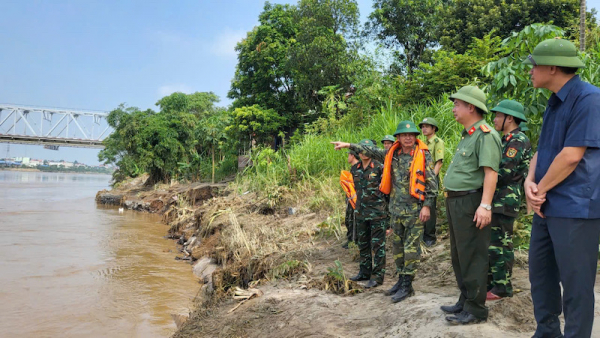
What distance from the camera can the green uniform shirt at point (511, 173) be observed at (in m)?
3.61

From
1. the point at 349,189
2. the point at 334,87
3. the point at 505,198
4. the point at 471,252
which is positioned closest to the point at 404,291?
the point at 471,252

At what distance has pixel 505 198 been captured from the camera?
361 cm

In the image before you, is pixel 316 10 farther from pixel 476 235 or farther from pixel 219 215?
pixel 476 235

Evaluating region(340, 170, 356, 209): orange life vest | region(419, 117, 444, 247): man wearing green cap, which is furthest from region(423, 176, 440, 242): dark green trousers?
region(340, 170, 356, 209): orange life vest

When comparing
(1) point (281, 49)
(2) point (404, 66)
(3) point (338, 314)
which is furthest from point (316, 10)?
(3) point (338, 314)

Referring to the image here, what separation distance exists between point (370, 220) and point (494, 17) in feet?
47.8

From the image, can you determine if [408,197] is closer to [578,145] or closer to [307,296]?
[307,296]

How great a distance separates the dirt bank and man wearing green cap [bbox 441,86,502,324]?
0.76ft

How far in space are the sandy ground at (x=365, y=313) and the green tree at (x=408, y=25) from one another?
538 inches

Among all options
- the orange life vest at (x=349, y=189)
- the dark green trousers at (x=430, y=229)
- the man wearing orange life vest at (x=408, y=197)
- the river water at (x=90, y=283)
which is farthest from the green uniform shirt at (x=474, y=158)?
the river water at (x=90, y=283)

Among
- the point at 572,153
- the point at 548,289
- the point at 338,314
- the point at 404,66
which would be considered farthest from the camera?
the point at 404,66

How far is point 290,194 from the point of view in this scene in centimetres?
1047

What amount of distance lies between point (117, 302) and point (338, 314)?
14.9 ft

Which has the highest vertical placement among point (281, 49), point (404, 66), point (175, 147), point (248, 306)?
point (281, 49)
